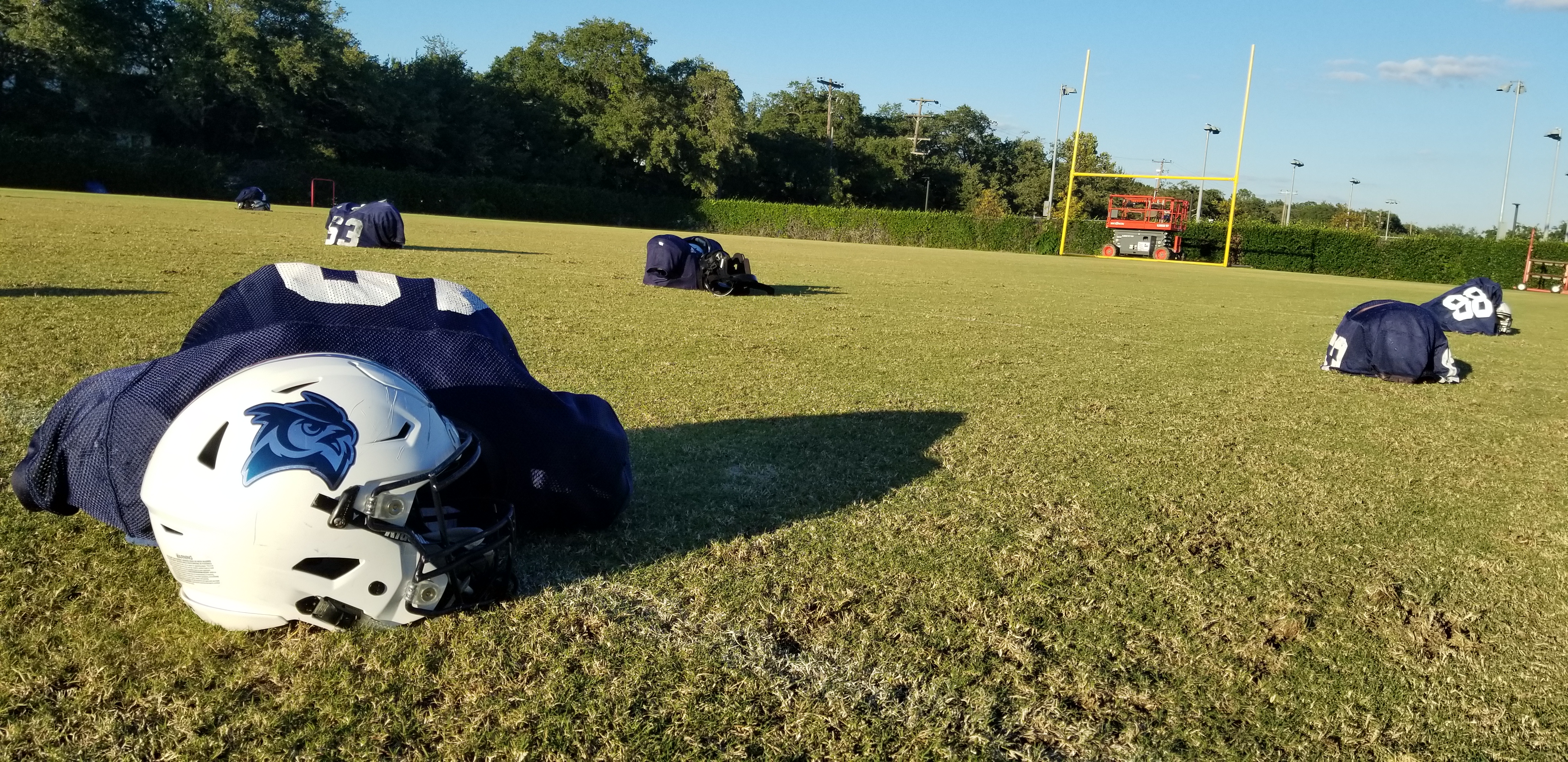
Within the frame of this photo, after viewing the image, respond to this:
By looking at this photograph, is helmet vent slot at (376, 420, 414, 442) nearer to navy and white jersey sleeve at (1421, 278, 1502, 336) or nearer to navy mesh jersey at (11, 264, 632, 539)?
navy mesh jersey at (11, 264, 632, 539)

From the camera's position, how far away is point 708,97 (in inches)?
2100

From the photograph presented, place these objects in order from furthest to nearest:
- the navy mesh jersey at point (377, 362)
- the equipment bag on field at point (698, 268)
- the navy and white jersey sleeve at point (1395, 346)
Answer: the equipment bag on field at point (698, 268)
the navy and white jersey sleeve at point (1395, 346)
the navy mesh jersey at point (377, 362)

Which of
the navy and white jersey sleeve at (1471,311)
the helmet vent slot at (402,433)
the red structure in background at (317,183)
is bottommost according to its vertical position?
the helmet vent slot at (402,433)

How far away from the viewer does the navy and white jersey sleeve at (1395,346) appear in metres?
7.93

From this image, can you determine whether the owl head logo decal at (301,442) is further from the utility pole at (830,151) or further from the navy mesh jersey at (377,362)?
the utility pole at (830,151)

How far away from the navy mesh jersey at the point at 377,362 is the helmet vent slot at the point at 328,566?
52cm

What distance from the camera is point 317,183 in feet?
129

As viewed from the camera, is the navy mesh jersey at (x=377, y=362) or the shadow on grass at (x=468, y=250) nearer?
the navy mesh jersey at (x=377, y=362)

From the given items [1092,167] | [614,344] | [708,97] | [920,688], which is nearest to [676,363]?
[614,344]

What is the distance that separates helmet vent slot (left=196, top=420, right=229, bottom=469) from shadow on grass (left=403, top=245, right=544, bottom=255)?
47.4 feet

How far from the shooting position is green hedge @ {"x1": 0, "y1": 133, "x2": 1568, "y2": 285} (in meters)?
33.8

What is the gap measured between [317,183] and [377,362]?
134 feet

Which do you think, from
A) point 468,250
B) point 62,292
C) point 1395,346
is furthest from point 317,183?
point 1395,346

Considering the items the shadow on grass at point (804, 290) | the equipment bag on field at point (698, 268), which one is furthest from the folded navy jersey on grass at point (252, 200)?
the shadow on grass at point (804, 290)
